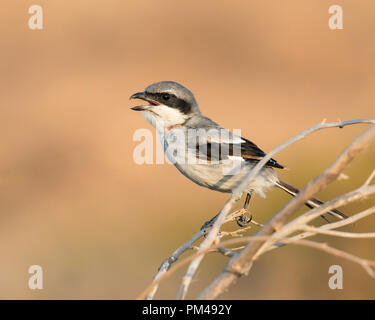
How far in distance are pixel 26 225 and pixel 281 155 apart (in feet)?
13.4

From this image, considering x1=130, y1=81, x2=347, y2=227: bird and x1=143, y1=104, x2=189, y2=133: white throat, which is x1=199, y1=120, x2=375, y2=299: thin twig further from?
x1=143, y1=104, x2=189, y2=133: white throat

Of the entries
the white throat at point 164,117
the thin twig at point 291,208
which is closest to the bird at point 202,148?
the white throat at point 164,117

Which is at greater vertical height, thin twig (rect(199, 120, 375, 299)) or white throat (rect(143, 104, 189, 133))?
white throat (rect(143, 104, 189, 133))

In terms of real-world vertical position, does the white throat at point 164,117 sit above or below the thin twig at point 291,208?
above

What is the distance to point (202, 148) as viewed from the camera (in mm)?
4004

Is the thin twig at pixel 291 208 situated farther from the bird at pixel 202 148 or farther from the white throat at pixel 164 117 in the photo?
the white throat at pixel 164 117

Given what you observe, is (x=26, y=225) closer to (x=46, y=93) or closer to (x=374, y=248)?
(x=46, y=93)

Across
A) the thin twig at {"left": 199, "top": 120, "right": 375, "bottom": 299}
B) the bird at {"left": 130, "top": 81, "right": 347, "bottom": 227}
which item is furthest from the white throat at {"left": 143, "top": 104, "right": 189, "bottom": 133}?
the thin twig at {"left": 199, "top": 120, "right": 375, "bottom": 299}

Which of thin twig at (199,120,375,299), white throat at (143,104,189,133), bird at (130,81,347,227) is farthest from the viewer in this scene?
white throat at (143,104,189,133)

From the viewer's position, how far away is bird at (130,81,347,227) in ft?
12.9

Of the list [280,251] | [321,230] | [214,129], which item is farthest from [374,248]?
[321,230]

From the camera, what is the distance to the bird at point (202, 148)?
3934 millimetres

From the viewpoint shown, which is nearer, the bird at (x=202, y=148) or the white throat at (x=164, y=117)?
the bird at (x=202, y=148)

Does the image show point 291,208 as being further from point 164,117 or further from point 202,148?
point 164,117
